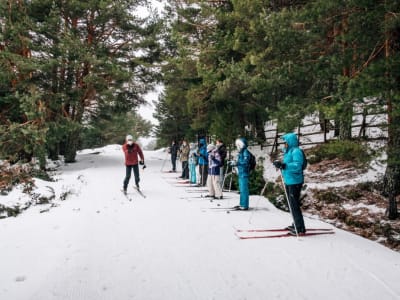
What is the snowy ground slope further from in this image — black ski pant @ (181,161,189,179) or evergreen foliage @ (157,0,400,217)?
black ski pant @ (181,161,189,179)

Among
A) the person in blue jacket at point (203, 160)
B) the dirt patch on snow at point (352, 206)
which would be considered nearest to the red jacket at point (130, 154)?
the person in blue jacket at point (203, 160)

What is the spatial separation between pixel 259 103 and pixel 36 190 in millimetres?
11104

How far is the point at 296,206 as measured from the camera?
5.62m

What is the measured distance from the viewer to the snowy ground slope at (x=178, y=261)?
11.3 feet

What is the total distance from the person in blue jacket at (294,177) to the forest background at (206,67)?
1.20 m

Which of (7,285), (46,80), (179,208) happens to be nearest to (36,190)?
(179,208)

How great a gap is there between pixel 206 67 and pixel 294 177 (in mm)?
9183

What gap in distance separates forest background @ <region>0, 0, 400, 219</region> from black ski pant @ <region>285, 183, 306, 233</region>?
185 cm

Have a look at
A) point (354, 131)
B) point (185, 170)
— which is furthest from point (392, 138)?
point (354, 131)

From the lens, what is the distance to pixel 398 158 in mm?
5977

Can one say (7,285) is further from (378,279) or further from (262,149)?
(262,149)

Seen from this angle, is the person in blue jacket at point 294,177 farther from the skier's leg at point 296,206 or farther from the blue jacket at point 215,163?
the blue jacket at point 215,163

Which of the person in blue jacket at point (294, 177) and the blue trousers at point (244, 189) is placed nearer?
the person in blue jacket at point (294, 177)

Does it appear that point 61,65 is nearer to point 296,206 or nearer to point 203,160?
point 203,160
